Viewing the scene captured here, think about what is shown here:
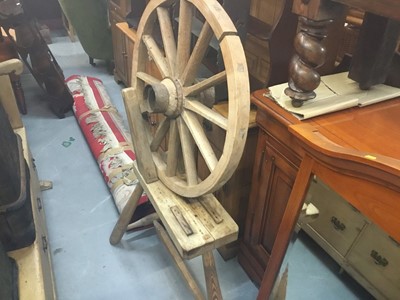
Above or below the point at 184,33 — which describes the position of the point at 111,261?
below

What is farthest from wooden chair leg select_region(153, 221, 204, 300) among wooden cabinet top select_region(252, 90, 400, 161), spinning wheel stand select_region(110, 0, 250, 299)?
wooden cabinet top select_region(252, 90, 400, 161)

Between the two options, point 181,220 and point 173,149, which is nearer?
point 181,220

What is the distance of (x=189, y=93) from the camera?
1123 mm

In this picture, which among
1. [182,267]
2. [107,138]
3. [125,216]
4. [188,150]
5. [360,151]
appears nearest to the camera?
[360,151]

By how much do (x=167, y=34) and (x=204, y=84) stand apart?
27 cm

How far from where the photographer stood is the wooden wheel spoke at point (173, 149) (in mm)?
1234

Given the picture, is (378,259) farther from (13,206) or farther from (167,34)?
(13,206)

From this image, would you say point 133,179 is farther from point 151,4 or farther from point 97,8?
point 97,8

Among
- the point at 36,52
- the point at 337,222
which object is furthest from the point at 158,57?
the point at 36,52

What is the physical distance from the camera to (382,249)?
4.51ft

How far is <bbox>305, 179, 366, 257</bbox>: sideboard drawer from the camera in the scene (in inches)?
52.5

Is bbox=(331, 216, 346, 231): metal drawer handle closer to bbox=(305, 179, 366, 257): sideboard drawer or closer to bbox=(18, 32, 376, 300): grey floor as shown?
bbox=(305, 179, 366, 257): sideboard drawer

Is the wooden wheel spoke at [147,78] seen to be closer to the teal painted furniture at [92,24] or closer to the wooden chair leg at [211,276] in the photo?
the wooden chair leg at [211,276]

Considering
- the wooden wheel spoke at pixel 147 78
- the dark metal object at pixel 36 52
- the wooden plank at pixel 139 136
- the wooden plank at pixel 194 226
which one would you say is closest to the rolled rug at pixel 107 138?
the dark metal object at pixel 36 52
